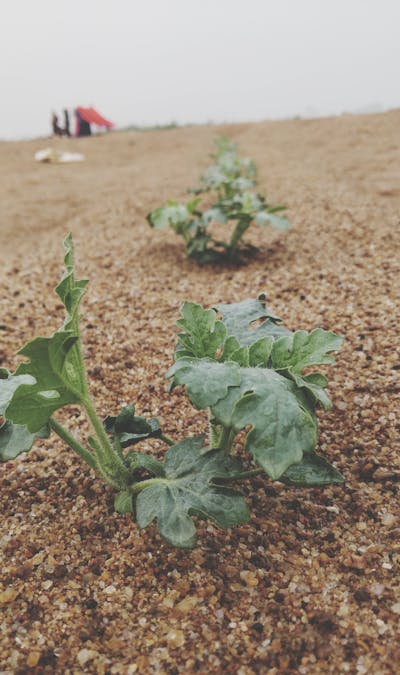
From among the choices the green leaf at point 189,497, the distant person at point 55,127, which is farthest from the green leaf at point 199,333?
the distant person at point 55,127

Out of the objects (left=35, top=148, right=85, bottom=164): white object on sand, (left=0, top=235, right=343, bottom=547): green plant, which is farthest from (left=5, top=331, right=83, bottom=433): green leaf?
(left=35, top=148, right=85, bottom=164): white object on sand

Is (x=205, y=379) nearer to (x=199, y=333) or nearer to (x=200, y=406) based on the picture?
(x=200, y=406)

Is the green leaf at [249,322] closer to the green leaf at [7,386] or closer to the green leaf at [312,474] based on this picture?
the green leaf at [312,474]

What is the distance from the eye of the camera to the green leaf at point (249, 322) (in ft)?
5.24

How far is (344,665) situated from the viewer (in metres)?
1.16

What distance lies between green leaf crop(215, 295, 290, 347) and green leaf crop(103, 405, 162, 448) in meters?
0.36

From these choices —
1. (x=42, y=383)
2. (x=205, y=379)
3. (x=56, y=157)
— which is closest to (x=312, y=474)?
(x=205, y=379)

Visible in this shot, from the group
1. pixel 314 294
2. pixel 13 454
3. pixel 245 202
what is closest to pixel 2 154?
pixel 245 202

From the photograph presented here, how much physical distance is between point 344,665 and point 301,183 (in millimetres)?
4794

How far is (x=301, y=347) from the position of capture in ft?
→ 4.62

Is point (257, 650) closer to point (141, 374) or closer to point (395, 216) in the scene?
point (141, 374)

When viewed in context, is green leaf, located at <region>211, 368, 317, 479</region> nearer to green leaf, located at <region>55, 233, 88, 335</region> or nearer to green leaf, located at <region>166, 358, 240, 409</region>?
green leaf, located at <region>166, 358, 240, 409</region>

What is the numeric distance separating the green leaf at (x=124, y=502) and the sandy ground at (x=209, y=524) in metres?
0.09

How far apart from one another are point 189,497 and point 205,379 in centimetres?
32
